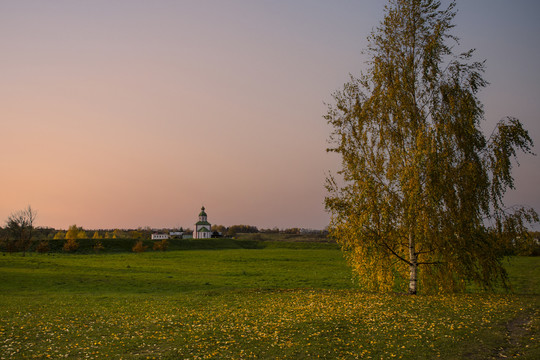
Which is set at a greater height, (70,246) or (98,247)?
(70,246)

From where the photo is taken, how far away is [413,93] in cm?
2930

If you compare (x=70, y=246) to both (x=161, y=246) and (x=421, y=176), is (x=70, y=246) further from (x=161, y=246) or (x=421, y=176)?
(x=421, y=176)

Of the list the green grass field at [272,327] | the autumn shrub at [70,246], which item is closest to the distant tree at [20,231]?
the autumn shrub at [70,246]

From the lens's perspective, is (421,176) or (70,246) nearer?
(421,176)

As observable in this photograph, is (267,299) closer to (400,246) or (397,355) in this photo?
(400,246)

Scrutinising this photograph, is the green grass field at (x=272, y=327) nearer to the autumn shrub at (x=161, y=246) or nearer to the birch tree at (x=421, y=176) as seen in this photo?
the birch tree at (x=421, y=176)

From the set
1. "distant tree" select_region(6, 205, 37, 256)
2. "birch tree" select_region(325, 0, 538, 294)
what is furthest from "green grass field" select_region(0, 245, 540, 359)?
"distant tree" select_region(6, 205, 37, 256)

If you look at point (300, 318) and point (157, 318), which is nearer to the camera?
point (300, 318)

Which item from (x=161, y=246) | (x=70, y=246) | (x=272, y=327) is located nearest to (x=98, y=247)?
(x=70, y=246)

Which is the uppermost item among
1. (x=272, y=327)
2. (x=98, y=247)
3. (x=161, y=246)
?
(x=272, y=327)

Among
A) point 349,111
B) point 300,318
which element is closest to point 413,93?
point 349,111

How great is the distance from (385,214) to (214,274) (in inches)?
1432

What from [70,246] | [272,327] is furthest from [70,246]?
[272,327]

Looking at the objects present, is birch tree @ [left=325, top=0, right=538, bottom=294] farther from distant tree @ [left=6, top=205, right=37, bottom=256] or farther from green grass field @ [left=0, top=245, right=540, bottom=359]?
distant tree @ [left=6, top=205, right=37, bottom=256]
